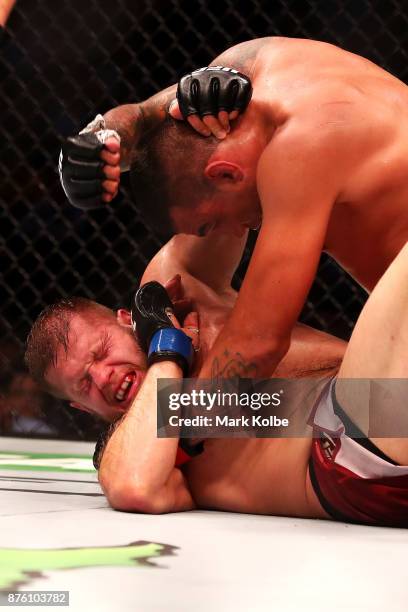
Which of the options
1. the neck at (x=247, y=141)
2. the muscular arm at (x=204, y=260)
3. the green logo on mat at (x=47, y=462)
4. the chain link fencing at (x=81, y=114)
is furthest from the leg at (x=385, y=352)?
the chain link fencing at (x=81, y=114)

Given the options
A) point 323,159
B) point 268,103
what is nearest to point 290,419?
point 323,159

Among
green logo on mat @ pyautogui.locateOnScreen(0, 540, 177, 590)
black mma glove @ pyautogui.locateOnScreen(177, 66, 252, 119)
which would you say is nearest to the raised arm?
black mma glove @ pyautogui.locateOnScreen(177, 66, 252, 119)

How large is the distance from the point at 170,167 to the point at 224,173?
0.34 ft

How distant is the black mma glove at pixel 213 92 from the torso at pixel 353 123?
1.6 inches

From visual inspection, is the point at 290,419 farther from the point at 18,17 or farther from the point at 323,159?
the point at 18,17

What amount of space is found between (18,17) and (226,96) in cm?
235

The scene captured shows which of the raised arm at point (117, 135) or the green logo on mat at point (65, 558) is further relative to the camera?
the raised arm at point (117, 135)

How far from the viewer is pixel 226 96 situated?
1466mm

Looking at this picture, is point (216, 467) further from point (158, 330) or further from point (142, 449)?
point (158, 330)

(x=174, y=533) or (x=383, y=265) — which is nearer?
(x=174, y=533)

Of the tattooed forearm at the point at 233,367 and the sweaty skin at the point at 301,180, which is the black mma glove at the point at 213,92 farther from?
the tattooed forearm at the point at 233,367

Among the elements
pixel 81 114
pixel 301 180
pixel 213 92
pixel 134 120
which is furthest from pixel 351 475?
pixel 81 114

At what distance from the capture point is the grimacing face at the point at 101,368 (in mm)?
1592

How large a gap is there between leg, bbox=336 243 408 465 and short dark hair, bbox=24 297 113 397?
67 cm
